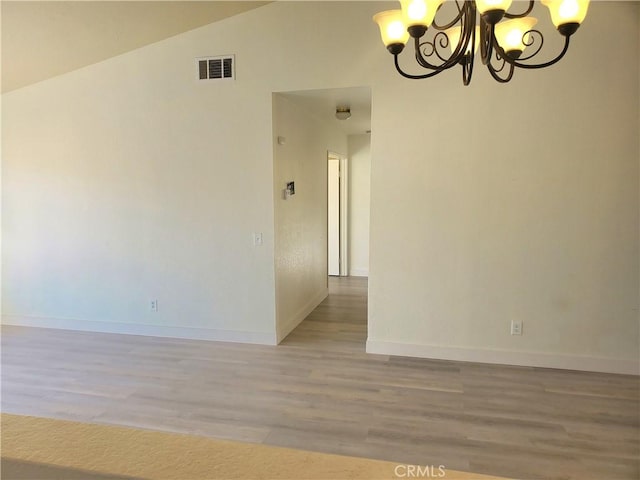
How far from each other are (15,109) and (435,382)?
512 centimetres

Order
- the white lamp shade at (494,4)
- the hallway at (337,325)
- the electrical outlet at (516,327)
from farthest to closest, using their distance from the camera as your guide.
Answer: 1. the hallway at (337,325)
2. the electrical outlet at (516,327)
3. the white lamp shade at (494,4)

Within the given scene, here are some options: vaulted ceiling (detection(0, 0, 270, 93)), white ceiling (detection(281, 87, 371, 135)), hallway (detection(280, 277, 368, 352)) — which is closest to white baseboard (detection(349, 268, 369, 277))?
hallway (detection(280, 277, 368, 352))

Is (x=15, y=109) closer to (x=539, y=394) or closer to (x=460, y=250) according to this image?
(x=460, y=250)

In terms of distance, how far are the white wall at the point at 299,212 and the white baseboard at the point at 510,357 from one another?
114 centimetres

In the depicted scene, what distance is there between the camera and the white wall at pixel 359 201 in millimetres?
7113

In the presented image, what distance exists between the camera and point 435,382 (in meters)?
3.31

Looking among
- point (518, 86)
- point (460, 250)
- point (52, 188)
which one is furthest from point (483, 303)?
point (52, 188)

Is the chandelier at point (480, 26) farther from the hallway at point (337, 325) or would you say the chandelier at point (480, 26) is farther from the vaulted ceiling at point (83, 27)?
the hallway at point (337, 325)

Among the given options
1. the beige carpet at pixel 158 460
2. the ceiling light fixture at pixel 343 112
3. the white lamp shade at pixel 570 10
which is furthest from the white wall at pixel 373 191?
the beige carpet at pixel 158 460

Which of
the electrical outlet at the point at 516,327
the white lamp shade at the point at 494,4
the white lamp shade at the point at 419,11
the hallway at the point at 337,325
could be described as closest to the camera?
the white lamp shade at the point at 494,4

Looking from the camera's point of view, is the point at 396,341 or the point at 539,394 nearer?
the point at 539,394

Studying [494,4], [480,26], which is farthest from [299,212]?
[494,4]

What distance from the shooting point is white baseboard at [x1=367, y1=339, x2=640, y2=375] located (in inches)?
137

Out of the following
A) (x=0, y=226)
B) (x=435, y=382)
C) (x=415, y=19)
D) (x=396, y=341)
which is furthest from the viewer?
(x=0, y=226)
